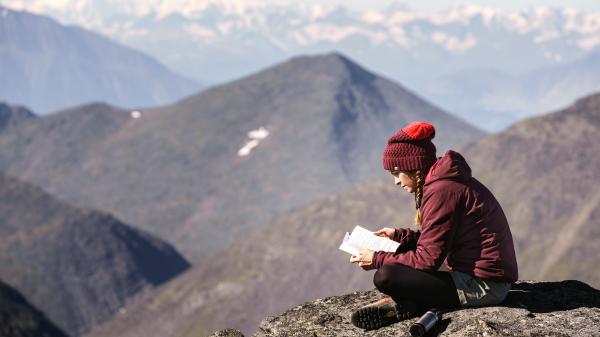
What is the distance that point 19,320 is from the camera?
69.1 m

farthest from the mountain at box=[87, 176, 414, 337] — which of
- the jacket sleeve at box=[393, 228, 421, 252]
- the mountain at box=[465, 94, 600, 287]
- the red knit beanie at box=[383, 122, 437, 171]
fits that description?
the red knit beanie at box=[383, 122, 437, 171]

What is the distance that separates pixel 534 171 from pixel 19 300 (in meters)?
70.3

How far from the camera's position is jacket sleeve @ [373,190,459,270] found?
405 inches

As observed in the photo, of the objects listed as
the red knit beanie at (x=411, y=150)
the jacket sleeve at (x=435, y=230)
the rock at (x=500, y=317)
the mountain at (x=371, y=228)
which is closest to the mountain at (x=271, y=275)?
the mountain at (x=371, y=228)

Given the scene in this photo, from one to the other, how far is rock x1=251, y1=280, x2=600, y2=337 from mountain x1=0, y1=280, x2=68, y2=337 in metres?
58.7

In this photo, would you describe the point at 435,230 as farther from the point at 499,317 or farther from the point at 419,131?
the point at 499,317

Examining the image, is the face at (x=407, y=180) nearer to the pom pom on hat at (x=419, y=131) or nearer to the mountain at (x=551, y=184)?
the pom pom on hat at (x=419, y=131)

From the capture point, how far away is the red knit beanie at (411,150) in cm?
1080

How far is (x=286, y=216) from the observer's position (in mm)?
119250

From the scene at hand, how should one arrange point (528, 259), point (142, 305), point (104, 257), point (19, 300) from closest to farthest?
point (19, 300) → point (528, 259) → point (142, 305) → point (104, 257)

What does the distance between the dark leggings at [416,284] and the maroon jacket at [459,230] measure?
0.49 ft

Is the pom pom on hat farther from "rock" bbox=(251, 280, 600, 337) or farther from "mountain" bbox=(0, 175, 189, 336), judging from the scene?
"mountain" bbox=(0, 175, 189, 336)

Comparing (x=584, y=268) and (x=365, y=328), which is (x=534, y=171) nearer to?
(x=584, y=268)

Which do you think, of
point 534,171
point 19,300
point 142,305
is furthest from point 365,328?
point 534,171
